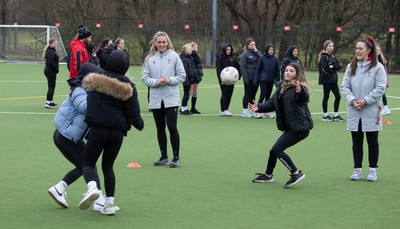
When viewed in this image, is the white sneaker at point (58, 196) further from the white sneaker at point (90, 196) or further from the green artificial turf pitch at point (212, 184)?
the white sneaker at point (90, 196)

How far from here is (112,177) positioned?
26.8 ft

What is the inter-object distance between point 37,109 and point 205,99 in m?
5.49

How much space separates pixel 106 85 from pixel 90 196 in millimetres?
1090

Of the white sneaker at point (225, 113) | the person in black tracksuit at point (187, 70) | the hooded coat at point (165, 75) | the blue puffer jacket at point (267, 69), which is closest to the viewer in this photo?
the hooded coat at point (165, 75)

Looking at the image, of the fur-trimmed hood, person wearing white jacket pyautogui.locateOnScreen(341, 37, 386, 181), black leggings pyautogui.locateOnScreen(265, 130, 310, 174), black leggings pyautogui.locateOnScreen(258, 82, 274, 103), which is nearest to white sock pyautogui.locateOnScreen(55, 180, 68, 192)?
the fur-trimmed hood

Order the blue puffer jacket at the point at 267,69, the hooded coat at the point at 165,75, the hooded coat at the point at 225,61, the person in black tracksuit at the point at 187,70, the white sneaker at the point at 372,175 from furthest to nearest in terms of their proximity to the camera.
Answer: the hooded coat at the point at 225,61 < the person in black tracksuit at the point at 187,70 < the blue puffer jacket at the point at 267,69 < the hooded coat at the point at 165,75 < the white sneaker at the point at 372,175

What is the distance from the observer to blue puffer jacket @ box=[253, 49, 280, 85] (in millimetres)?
18359

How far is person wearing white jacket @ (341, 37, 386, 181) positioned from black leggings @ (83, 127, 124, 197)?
3.46 m

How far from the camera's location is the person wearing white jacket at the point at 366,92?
10.1 meters

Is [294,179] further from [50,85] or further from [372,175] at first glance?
[50,85]

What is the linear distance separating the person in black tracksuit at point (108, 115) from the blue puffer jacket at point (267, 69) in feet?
34.3

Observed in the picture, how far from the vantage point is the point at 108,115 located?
7.94m

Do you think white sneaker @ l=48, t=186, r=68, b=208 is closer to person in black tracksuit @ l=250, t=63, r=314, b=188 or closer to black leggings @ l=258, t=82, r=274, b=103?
person in black tracksuit @ l=250, t=63, r=314, b=188

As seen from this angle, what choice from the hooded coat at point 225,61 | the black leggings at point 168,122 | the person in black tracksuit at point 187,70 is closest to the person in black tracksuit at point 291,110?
the black leggings at point 168,122
